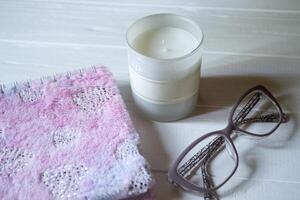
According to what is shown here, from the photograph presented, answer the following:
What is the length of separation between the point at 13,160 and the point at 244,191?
179mm

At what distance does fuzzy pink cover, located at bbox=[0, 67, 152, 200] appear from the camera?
34 cm

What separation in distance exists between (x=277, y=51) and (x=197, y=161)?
167 millimetres

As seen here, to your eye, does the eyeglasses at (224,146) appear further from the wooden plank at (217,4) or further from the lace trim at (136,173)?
the wooden plank at (217,4)

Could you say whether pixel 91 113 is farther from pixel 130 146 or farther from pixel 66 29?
pixel 66 29

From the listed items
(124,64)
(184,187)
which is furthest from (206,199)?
(124,64)

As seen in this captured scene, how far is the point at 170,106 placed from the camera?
0.40 m

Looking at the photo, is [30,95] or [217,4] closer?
[30,95]

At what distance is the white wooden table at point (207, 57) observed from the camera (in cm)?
38

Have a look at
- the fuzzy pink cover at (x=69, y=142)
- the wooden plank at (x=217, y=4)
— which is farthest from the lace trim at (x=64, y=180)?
the wooden plank at (x=217, y=4)

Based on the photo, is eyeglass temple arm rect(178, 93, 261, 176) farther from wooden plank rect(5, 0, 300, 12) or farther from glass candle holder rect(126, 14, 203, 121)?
wooden plank rect(5, 0, 300, 12)

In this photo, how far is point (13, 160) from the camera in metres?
0.37

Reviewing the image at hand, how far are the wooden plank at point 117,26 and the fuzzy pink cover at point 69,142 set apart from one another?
94mm

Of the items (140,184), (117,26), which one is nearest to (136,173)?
(140,184)

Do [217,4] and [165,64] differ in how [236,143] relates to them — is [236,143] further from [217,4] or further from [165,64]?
[217,4]
